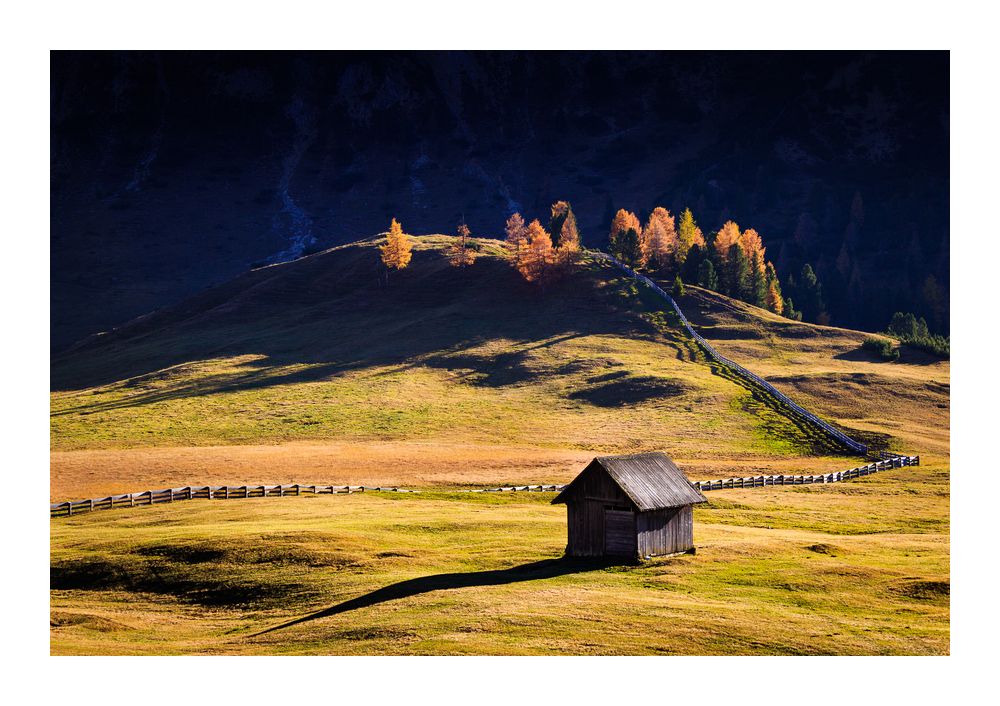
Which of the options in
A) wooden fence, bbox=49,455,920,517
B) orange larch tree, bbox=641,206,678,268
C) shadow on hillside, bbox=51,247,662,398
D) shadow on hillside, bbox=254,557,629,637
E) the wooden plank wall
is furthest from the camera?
orange larch tree, bbox=641,206,678,268

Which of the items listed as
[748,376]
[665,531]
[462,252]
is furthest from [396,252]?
[665,531]

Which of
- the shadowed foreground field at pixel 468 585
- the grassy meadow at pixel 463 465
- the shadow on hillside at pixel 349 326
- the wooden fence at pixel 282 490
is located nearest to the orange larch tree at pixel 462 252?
the shadow on hillside at pixel 349 326

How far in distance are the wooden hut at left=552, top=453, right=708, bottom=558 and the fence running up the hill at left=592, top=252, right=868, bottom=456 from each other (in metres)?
47.5

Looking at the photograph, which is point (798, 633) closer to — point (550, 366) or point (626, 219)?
point (550, 366)

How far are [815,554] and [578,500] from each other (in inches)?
465

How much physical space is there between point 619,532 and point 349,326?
96.4m

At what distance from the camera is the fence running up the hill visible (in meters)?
93.7

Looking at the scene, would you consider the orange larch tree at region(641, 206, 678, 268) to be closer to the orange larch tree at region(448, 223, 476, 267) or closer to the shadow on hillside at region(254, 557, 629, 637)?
the orange larch tree at region(448, 223, 476, 267)

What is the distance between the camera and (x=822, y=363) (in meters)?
123

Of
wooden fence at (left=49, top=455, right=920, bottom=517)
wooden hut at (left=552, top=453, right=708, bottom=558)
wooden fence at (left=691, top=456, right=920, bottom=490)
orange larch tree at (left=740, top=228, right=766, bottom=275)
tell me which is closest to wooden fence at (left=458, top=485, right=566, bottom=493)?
wooden fence at (left=49, top=455, right=920, bottom=517)

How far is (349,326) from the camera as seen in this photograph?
458 feet

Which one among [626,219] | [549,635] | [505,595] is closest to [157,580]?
[505,595]

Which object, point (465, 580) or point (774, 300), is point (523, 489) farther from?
point (774, 300)

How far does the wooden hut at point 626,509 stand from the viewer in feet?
153
